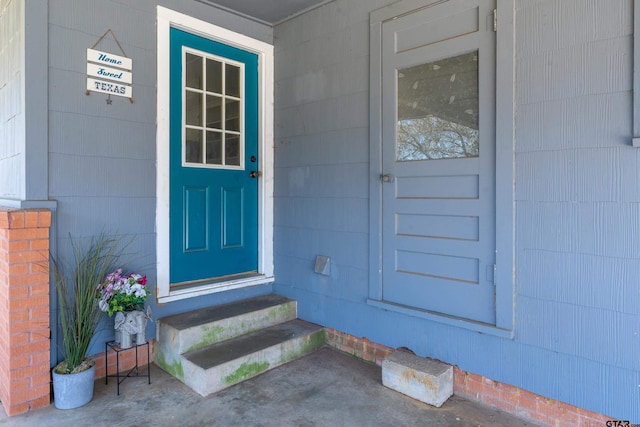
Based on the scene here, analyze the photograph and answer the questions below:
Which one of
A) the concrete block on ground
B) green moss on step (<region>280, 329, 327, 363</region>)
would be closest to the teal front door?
green moss on step (<region>280, 329, 327, 363</region>)

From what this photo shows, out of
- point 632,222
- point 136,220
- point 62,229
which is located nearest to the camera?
point 632,222

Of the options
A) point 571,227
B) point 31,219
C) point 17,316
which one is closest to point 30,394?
point 17,316

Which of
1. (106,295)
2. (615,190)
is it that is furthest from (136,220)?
(615,190)

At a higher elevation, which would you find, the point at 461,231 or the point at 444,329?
the point at 461,231

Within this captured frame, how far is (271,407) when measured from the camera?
228cm

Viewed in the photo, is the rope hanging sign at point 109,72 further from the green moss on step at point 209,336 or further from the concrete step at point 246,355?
the concrete step at point 246,355

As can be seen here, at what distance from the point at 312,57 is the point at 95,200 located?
201 centimetres

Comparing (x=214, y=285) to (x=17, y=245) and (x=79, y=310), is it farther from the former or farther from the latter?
(x=17, y=245)

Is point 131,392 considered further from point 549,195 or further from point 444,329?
point 549,195

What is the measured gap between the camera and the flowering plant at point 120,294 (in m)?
2.39

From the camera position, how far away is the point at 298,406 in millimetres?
2293

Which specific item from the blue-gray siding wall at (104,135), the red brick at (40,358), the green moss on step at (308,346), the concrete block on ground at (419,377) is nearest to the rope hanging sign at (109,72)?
the blue-gray siding wall at (104,135)

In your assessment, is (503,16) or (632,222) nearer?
(632,222)

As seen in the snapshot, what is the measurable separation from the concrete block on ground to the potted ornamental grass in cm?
183
